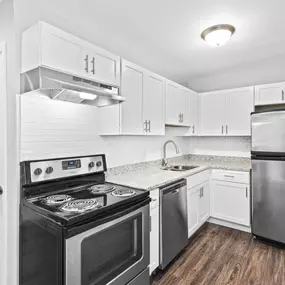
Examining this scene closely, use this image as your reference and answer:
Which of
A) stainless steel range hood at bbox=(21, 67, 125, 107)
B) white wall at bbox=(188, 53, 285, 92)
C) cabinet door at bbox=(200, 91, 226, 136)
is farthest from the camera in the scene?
cabinet door at bbox=(200, 91, 226, 136)

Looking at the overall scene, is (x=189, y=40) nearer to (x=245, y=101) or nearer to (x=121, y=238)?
(x=245, y=101)

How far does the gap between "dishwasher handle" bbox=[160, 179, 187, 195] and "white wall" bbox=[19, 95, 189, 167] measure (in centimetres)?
71

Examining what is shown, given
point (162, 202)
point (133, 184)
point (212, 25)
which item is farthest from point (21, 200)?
point (212, 25)

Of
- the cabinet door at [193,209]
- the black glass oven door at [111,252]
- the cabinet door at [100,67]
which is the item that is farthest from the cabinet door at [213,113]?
the black glass oven door at [111,252]

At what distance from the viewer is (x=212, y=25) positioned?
6.92 feet

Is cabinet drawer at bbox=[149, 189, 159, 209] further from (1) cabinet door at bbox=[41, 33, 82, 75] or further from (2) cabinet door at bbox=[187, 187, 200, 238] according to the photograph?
(1) cabinet door at bbox=[41, 33, 82, 75]

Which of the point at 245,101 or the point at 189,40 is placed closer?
the point at 189,40

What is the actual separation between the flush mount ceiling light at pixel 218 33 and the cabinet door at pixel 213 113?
56.5 inches

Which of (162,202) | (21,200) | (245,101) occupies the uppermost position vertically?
(245,101)

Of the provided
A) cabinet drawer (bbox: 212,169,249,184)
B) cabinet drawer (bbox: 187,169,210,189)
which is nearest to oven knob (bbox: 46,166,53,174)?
cabinet drawer (bbox: 187,169,210,189)

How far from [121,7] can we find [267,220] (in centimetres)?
290

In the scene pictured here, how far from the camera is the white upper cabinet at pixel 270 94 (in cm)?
303

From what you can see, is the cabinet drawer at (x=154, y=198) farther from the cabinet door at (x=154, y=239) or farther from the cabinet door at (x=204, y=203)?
the cabinet door at (x=204, y=203)

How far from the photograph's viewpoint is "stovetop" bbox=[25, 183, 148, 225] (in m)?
1.29
